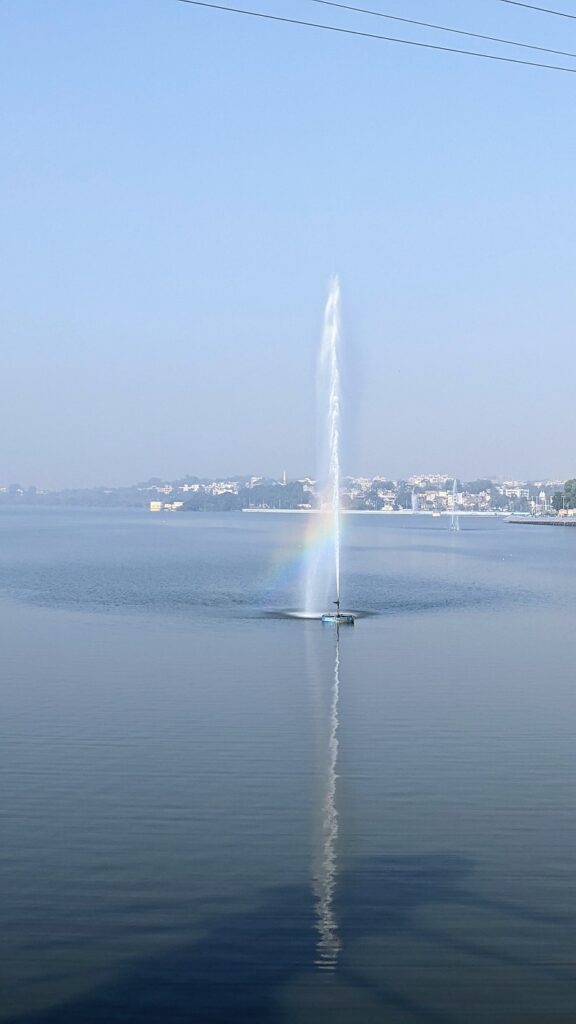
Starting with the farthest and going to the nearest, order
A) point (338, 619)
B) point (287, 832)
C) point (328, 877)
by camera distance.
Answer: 1. point (338, 619)
2. point (287, 832)
3. point (328, 877)

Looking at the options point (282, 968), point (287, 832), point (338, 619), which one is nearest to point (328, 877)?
point (287, 832)

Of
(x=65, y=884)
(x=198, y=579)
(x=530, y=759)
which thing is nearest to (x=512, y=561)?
(x=198, y=579)

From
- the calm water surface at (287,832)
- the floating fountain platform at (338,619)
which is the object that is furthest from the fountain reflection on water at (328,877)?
the floating fountain platform at (338,619)

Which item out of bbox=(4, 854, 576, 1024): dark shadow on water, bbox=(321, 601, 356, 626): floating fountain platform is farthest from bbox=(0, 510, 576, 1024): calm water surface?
bbox=(321, 601, 356, 626): floating fountain platform

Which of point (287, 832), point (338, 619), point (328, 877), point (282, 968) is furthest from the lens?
point (338, 619)

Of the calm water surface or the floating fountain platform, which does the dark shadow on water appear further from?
the floating fountain platform

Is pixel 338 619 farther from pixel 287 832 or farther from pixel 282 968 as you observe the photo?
pixel 282 968
